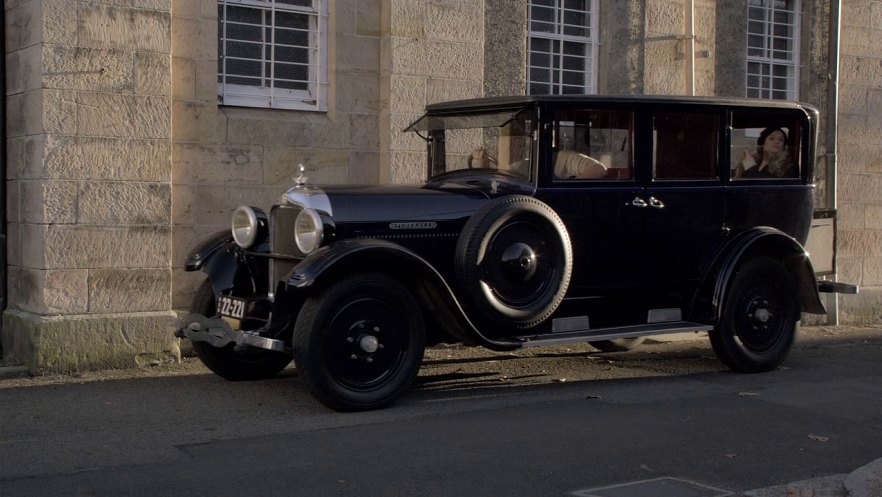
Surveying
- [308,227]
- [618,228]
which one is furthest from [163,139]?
[618,228]

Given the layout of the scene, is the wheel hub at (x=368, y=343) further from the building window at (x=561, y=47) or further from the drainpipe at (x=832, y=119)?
the drainpipe at (x=832, y=119)

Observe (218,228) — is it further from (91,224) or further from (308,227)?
(308,227)

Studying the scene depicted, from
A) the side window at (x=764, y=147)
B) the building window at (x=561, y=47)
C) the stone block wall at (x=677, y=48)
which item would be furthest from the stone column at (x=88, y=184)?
the stone block wall at (x=677, y=48)

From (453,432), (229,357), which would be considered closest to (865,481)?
(453,432)

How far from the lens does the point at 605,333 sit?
26.2ft

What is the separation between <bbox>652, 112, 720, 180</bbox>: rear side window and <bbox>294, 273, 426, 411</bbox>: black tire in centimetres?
252

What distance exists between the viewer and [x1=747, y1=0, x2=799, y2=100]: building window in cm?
1326

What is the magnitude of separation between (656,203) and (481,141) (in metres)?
1.45

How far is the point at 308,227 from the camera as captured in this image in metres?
7.03

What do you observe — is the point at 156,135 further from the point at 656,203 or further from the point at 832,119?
the point at 832,119

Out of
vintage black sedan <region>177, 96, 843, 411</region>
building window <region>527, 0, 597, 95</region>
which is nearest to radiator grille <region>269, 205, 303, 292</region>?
vintage black sedan <region>177, 96, 843, 411</region>

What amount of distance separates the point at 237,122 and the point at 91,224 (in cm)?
170

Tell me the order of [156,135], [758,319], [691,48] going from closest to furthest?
1. [758,319]
2. [156,135]
3. [691,48]

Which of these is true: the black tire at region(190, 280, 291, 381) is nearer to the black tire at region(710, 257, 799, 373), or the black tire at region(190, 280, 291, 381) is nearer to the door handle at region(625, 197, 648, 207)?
the door handle at region(625, 197, 648, 207)
